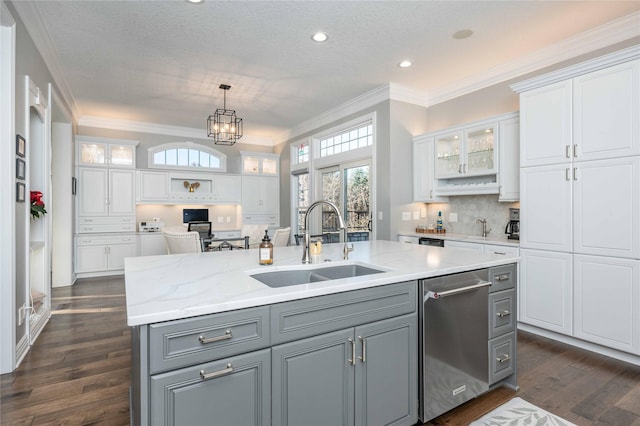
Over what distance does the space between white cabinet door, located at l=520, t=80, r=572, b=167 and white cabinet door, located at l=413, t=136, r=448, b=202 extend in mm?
1367

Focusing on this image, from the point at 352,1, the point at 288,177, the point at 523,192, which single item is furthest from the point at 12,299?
the point at 288,177

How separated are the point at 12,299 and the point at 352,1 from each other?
139 inches

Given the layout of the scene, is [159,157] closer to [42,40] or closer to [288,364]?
[42,40]

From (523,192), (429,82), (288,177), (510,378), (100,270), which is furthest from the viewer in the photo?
(288,177)

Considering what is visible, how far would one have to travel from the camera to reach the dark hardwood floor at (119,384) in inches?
77.6

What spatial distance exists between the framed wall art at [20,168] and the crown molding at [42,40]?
1.20 metres

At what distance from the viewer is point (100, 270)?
583 centimetres

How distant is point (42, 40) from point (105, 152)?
298 cm

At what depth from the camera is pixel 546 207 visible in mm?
3141

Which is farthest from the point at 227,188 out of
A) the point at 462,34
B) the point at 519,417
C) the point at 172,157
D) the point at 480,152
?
the point at 519,417

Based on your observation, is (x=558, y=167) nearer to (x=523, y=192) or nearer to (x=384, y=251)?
(x=523, y=192)

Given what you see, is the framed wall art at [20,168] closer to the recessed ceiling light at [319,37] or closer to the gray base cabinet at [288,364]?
the gray base cabinet at [288,364]

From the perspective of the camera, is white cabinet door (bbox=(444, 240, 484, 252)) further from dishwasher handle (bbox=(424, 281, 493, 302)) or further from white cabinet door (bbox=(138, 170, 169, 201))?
white cabinet door (bbox=(138, 170, 169, 201))

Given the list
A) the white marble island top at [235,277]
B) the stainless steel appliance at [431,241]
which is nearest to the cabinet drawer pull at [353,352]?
the white marble island top at [235,277]
